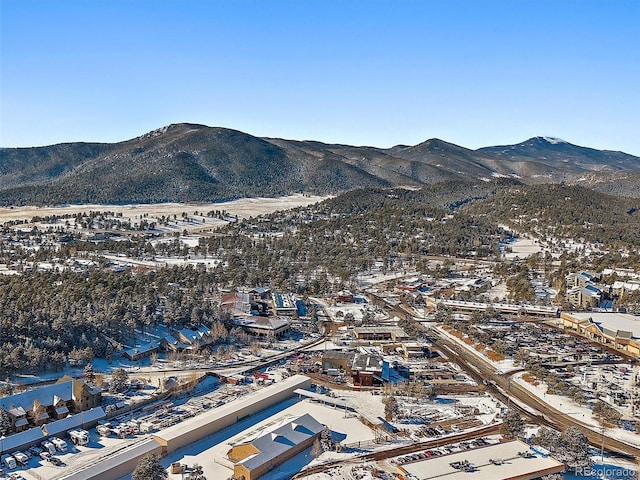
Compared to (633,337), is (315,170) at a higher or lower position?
higher

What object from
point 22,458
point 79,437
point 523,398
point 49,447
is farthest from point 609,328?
point 22,458

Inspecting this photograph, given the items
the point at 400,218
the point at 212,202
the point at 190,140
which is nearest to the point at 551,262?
the point at 400,218

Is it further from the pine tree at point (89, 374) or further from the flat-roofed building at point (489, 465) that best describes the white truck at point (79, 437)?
the flat-roofed building at point (489, 465)

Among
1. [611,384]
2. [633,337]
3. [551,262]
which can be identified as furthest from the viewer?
[551,262]

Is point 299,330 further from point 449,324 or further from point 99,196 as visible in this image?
point 99,196

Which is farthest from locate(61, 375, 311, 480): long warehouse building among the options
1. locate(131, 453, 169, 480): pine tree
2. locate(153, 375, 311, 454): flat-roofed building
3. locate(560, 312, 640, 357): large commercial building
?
locate(560, 312, 640, 357): large commercial building

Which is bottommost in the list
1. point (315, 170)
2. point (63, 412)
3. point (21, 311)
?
point (63, 412)

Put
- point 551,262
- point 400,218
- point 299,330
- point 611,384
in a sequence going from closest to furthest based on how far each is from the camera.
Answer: point 611,384 < point 299,330 < point 551,262 < point 400,218
